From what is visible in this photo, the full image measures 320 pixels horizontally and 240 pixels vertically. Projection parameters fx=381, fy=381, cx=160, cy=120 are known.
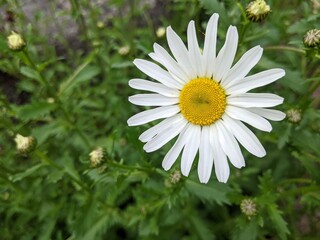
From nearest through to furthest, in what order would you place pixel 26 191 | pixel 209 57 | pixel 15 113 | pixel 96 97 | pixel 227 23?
pixel 209 57 < pixel 227 23 < pixel 15 113 < pixel 26 191 < pixel 96 97

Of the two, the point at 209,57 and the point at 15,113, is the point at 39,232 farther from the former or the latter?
the point at 209,57

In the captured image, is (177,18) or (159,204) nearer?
(159,204)

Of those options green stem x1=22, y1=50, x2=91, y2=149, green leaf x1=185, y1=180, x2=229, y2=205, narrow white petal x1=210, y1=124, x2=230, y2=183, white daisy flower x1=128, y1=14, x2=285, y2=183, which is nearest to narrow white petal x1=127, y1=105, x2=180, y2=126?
white daisy flower x1=128, y1=14, x2=285, y2=183

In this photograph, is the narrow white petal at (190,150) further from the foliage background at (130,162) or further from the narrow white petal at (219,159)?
the foliage background at (130,162)

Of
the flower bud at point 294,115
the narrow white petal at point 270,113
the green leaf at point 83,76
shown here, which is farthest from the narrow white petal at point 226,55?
the green leaf at point 83,76

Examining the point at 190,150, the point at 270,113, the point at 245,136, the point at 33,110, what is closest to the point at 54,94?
the point at 33,110

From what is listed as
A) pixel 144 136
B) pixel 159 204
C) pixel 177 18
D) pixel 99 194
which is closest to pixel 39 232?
pixel 99 194

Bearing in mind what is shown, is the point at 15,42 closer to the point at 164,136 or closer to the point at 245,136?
the point at 164,136
